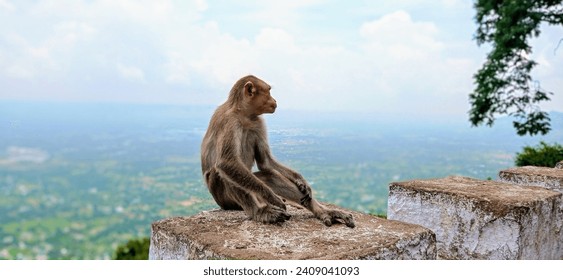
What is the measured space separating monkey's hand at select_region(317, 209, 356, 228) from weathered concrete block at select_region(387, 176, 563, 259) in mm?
888

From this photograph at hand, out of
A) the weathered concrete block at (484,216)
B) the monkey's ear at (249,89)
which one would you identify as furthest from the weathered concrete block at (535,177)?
the monkey's ear at (249,89)

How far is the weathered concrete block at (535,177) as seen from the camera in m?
4.83

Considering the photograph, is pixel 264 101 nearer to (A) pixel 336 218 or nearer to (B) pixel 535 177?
(A) pixel 336 218

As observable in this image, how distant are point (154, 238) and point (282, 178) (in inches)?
34.3

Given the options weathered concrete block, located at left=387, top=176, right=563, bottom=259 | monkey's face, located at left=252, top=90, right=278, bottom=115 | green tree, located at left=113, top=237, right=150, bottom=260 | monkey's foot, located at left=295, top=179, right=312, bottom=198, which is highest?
monkey's face, located at left=252, top=90, right=278, bottom=115

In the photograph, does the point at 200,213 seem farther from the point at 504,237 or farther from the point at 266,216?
the point at 504,237

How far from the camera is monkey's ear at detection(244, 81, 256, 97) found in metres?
3.36

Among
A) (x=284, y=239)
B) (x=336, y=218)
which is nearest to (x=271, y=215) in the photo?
(x=284, y=239)

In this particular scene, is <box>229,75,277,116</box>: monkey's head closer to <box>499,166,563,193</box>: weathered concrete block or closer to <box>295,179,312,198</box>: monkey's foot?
<box>295,179,312,198</box>: monkey's foot

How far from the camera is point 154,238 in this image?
3410mm

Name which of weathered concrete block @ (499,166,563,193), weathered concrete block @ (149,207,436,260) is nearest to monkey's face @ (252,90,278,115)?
weathered concrete block @ (149,207,436,260)

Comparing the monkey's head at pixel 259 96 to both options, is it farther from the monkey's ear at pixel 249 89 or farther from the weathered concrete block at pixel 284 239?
the weathered concrete block at pixel 284 239

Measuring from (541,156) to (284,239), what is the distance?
28.3 ft

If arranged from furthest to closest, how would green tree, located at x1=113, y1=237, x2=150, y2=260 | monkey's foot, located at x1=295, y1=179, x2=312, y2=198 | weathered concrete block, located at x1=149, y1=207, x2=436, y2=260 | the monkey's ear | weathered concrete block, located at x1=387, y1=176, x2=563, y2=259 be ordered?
green tree, located at x1=113, y1=237, x2=150, y2=260
weathered concrete block, located at x1=387, y1=176, x2=563, y2=259
monkey's foot, located at x1=295, y1=179, x2=312, y2=198
the monkey's ear
weathered concrete block, located at x1=149, y1=207, x2=436, y2=260
